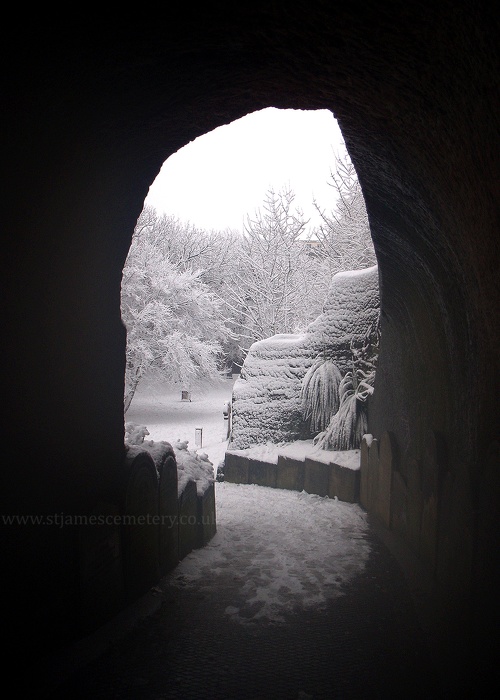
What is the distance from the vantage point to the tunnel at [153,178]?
196 centimetres

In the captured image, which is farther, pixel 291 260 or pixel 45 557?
pixel 291 260

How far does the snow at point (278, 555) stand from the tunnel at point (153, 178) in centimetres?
95

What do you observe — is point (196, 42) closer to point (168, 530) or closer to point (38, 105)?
point (38, 105)

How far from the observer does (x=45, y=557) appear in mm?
2656

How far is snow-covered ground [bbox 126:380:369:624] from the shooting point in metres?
3.73

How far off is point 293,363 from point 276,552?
4.47m

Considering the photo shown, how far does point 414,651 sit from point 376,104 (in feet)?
9.41

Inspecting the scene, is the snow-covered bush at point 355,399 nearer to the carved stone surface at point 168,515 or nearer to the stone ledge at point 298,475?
the stone ledge at point 298,475

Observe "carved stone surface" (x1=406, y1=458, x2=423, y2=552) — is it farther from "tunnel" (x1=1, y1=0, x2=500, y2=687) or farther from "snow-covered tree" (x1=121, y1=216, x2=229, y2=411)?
"snow-covered tree" (x1=121, y1=216, x2=229, y2=411)

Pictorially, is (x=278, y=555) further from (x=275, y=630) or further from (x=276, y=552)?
(x=275, y=630)

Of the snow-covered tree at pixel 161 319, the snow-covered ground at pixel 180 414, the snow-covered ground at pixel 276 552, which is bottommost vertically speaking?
the snow-covered ground at pixel 180 414

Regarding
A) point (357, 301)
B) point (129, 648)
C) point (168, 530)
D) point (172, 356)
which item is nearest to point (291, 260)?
point (172, 356)

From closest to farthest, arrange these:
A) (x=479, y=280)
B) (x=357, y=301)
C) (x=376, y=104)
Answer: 1. (x=479, y=280)
2. (x=376, y=104)
3. (x=357, y=301)

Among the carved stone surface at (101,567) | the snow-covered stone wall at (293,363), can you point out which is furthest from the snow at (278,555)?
the snow-covered stone wall at (293,363)
